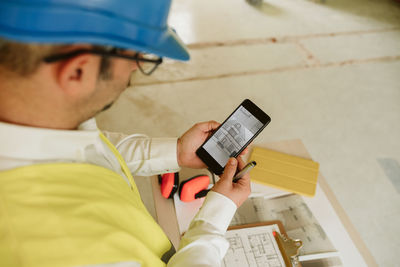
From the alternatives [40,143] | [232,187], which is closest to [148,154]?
[232,187]

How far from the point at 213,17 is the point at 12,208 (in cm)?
268

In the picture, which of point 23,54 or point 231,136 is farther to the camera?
point 231,136

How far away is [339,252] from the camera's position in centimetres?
98

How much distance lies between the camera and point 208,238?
2.54 feet

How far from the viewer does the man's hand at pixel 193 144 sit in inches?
42.7

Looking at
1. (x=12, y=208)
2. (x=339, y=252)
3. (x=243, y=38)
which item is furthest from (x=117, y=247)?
(x=243, y=38)

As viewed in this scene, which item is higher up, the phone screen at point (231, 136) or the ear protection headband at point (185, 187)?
the phone screen at point (231, 136)

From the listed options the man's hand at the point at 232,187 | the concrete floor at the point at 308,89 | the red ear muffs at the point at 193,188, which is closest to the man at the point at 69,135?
the man's hand at the point at 232,187

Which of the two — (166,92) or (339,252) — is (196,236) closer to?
(339,252)

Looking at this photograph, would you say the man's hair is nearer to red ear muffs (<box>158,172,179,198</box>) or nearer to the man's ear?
the man's ear

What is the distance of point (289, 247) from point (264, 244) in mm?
79

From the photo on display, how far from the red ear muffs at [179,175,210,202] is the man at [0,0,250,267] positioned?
0.25 meters

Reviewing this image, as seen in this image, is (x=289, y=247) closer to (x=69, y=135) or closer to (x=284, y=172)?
(x=284, y=172)

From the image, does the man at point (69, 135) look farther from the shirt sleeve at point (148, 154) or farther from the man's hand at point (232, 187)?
the shirt sleeve at point (148, 154)
